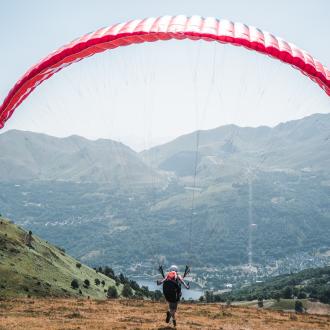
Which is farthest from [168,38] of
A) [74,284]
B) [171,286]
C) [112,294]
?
[112,294]

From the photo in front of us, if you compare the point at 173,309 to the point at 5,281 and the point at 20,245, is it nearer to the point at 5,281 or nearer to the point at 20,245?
the point at 5,281

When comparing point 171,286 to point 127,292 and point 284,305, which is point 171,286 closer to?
point 127,292

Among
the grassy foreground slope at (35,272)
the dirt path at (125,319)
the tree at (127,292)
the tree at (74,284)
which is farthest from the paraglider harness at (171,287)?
the tree at (127,292)

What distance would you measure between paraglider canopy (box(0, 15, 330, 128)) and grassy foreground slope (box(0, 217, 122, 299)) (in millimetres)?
46921

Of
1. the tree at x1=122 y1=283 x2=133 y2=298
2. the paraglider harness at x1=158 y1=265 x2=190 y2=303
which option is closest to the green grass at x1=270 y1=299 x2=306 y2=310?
the tree at x1=122 y1=283 x2=133 y2=298

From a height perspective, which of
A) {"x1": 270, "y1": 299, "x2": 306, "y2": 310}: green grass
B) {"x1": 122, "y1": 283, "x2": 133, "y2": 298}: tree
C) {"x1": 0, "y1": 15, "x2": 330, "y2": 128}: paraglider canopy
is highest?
{"x1": 0, "y1": 15, "x2": 330, "y2": 128}: paraglider canopy

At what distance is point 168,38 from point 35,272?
225ft

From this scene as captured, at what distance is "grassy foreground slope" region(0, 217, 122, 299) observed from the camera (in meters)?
66.2

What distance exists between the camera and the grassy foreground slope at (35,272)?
66169 mm

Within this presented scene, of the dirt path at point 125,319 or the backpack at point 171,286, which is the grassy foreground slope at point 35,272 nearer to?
the dirt path at point 125,319

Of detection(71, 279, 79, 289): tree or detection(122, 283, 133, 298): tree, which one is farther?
detection(122, 283, 133, 298): tree

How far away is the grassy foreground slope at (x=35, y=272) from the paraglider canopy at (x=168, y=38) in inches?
1847

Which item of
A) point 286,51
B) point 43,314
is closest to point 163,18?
point 286,51

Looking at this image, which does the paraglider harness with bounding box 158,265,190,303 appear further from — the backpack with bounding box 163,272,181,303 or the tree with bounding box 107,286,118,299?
the tree with bounding box 107,286,118,299
